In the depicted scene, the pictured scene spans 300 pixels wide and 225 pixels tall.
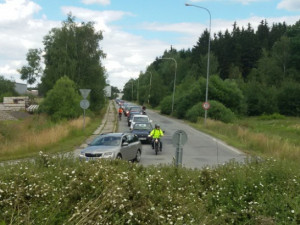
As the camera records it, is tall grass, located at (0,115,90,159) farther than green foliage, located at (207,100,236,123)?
No

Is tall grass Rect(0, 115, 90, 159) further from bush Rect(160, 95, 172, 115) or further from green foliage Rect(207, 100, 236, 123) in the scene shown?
bush Rect(160, 95, 172, 115)

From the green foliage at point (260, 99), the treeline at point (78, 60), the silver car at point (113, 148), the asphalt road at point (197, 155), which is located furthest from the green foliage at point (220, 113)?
the silver car at point (113, 148)

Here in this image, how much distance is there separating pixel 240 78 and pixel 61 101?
195 ft

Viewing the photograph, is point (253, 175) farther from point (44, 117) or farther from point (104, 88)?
point (104, 88)

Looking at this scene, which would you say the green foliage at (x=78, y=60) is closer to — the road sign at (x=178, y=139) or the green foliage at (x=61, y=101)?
the green foliage at (x=61, y=101)

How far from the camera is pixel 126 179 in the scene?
675 centimetres

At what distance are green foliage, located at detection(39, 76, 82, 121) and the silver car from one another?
18764 millimetres

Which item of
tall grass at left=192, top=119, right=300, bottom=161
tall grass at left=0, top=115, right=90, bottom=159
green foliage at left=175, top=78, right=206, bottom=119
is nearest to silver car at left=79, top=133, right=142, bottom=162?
tall grass at left=0, top=115, right=90, bottom=159

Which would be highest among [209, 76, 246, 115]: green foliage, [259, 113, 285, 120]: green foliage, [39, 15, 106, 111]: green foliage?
[39, 15, 106, 111]: green foliage

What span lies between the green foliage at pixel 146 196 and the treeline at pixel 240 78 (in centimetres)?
4412

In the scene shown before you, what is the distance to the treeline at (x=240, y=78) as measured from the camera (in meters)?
56.8

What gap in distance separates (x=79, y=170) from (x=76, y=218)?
174cm

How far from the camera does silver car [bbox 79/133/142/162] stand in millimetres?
15367

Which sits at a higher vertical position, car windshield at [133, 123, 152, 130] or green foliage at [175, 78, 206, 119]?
green foliage at [175, 78, 206, 119]
